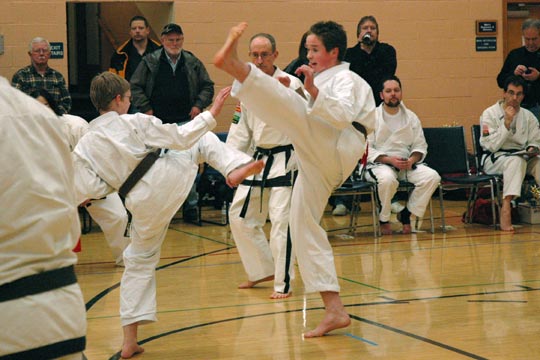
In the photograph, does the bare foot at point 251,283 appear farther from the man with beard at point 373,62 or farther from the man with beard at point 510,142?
the man with beard at point 373,62

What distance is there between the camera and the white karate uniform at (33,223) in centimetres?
187

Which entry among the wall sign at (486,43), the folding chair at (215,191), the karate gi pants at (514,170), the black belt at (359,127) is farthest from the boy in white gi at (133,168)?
the wall sign at (486,43)

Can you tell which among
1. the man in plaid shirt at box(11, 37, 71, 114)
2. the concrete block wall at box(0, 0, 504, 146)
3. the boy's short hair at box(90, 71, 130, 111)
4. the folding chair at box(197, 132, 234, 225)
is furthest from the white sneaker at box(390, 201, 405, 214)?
the boy's short hair at box(90, 71, 130, 111)

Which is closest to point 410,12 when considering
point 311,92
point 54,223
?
point 311,92

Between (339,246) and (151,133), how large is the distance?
3.82m

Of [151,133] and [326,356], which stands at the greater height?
[151,133]

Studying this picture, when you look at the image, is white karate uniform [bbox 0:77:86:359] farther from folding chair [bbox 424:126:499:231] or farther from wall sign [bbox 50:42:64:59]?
wall sign [bbox 50:42:64:59]

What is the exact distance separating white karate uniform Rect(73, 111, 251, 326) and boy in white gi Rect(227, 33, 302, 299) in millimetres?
1486

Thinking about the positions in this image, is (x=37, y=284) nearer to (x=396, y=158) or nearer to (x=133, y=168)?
(x=133, y=168)

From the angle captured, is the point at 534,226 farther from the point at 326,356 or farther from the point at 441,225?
the point at 326,356

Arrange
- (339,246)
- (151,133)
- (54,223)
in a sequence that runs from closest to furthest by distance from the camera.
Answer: (54,223), (151,133), (339,246)

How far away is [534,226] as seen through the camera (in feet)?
28.1

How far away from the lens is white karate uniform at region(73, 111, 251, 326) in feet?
13.4

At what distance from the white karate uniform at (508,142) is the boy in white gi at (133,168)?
4.86m
